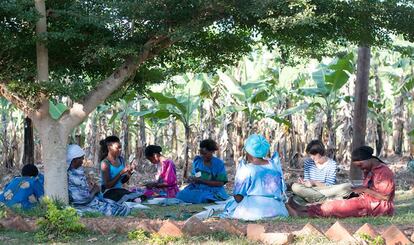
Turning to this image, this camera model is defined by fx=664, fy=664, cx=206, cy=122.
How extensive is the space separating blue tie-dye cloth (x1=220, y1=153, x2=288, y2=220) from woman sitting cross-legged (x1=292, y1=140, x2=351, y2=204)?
0.93m

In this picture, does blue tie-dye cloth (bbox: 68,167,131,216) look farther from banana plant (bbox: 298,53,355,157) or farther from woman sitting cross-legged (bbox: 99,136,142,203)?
banana plant (bbox: 298,53,355,157)

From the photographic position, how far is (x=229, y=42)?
11242 millimetres

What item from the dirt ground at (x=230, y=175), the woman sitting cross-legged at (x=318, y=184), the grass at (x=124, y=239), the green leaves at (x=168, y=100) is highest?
the green leaves at (x=168, y=100)

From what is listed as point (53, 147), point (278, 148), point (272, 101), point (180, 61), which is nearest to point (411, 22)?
point (180, 61)

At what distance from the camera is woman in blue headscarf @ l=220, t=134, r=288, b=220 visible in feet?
29.7

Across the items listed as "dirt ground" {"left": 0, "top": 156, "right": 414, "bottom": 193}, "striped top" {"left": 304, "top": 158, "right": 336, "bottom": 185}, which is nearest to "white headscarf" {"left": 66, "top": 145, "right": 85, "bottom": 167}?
"striped top" {"left": 304, "top": 158, "right": 336, "bottom": 185}

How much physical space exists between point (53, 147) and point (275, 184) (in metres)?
3.37

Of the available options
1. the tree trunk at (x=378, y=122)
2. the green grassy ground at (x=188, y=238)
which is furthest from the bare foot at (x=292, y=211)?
the tree trunk at (x=378, y=122)

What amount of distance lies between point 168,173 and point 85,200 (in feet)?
9.15

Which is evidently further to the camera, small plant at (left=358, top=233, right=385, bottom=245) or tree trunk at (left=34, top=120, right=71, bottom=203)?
tree trunk at (left=34, top=120, right=71, bottom=203)

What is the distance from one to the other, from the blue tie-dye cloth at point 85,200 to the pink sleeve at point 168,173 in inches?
92.8

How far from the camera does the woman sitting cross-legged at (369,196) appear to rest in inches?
366

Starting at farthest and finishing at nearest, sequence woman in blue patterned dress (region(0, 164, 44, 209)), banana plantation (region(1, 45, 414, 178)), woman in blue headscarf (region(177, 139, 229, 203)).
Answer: banana plantation (region(1, 45, 414, 178)), woman in blue headscarf (region(177, 139, 229, 203)), woman in blue patterned dress (region(0, 164, 44, 209))

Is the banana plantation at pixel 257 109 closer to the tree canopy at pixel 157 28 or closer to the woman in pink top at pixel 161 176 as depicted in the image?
the woman in pink top at pixel 161 176
